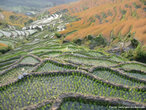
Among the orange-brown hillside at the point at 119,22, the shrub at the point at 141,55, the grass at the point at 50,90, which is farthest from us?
the orange-brown hillside at the point at 119,22

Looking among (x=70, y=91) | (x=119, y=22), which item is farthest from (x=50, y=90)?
(x=119, y=22)

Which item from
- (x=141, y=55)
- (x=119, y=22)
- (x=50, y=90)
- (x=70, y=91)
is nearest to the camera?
(x=70, y=91)

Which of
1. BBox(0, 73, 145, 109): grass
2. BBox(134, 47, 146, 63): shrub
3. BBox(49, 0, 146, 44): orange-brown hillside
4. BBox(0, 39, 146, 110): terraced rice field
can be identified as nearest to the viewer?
BBox(0, 39, 146, 110): terraced rice field

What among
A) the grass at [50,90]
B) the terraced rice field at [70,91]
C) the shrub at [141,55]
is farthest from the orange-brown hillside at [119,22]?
the grass at [50,90]

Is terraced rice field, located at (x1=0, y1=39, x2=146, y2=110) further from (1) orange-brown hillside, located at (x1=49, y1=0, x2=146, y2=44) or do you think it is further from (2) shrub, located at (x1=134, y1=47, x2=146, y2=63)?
(1) orange-brown hillside, located at (x1=49, y1=0, x2=146, y2=44)

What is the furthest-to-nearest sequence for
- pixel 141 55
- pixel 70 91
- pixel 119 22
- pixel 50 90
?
1. pixel 119 22
2. pixel 141 55
3. pixel 50 90
4. pixel 70 91

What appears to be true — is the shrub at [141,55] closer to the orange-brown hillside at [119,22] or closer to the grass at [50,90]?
the orange-brown hillside at [119,22]

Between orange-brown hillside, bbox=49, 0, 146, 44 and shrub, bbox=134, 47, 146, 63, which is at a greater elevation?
orange-brown hillside, bbox=49, 0, 146, 44

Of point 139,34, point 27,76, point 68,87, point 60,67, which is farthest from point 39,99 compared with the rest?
point 139,34

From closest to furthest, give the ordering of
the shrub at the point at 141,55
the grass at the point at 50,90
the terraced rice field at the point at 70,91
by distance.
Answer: the terraced rice field at the point at 70,91 → the grass at the point at 50,90 → the shrub at the point at 141,55

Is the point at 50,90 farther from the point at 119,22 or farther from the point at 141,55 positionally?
the point at 119,22

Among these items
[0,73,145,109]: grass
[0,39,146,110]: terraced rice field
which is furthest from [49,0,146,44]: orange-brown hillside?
[0,73,145,109]: grass
